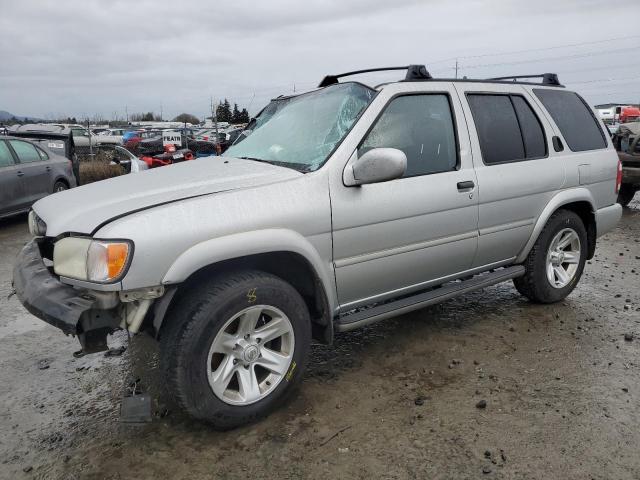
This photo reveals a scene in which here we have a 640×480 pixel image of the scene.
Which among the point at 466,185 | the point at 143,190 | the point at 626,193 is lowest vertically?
the point at 626,193

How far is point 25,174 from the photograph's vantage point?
8727 mm

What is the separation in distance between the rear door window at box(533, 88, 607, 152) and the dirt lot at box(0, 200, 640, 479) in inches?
58.9

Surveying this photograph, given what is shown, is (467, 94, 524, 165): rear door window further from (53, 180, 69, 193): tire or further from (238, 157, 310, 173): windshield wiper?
(53, 180, 69, 193): tire

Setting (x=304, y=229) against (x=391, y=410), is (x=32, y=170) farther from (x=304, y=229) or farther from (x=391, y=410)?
(x=391, y=410)

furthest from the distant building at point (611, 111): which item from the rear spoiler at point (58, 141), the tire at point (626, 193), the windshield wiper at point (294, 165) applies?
the windshield wiper at point (294, 165)

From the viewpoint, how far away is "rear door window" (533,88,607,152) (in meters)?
4.36

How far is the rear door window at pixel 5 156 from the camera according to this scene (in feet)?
27.8

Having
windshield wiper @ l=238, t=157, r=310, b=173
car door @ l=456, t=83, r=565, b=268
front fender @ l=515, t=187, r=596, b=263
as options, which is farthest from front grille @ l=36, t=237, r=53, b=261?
front fender @ l=515, t=187, r=596, b=263

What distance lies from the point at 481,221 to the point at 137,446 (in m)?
2.64

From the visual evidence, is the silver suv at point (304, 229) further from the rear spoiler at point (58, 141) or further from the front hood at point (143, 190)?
the rear spoiler at point (58, 141)

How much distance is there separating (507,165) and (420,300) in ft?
4.20

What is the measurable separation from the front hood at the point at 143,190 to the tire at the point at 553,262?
2409 mm

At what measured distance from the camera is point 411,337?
395 cm

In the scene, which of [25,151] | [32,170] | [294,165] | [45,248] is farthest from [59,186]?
[294,165]
